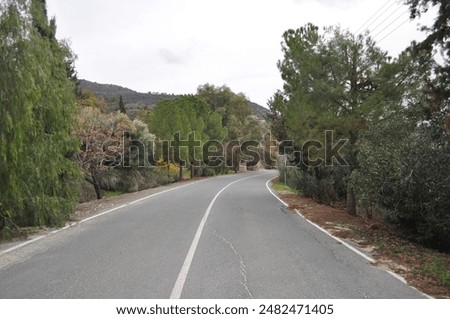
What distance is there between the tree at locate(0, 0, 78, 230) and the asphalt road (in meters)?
1.07

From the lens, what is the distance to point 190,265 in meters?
6.70

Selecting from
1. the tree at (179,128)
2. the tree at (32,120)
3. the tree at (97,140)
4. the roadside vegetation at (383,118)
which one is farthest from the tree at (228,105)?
the tree at (32,120)

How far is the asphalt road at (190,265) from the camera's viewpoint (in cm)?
541

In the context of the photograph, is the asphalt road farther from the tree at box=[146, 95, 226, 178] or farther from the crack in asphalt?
the tree at box=[146, 95, 226, 178]

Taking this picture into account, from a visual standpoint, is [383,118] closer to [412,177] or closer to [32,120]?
[412,177]

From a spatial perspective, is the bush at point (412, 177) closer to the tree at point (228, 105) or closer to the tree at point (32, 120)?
the tree at point (32, 120)

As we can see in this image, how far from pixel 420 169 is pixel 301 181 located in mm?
15026

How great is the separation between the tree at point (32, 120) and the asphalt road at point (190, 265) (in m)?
1.07

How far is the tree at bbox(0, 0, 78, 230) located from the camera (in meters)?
7.77

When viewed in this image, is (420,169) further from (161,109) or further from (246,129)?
(246,129)

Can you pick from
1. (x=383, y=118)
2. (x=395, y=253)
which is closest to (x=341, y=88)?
(x=383, y=118)

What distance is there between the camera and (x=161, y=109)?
39375 mm

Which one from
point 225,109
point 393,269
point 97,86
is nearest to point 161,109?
point 225,109

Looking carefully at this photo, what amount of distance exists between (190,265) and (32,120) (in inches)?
205
